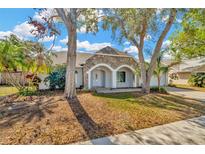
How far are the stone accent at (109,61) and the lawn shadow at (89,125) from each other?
10.5 m

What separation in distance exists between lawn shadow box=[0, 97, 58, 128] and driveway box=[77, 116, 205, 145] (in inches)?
104

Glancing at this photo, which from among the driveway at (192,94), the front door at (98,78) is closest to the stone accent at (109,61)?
the front door at (98,78)

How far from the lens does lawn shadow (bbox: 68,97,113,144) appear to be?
681 centimetres

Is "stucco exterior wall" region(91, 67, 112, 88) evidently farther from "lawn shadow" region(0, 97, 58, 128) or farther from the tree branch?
"lawn shadow" region(0, 97, 58, 128)

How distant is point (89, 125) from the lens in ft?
24.5

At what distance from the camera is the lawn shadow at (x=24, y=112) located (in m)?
7.64

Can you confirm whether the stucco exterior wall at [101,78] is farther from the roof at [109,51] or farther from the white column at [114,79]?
the roof at [109,51]

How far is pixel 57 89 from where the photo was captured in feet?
50.3

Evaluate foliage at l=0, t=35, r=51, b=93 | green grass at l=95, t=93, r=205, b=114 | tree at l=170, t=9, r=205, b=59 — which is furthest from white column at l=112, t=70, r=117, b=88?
foliage at l=0, t=35, r=51, b=93

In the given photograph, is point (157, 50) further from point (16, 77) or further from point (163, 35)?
point (16, 77)

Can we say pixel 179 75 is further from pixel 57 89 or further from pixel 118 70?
pixel 57 89

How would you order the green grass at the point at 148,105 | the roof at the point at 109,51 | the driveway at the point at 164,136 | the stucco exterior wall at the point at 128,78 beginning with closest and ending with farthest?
1. the driveway at the point at 164,136
2. the green grass at the point at 148,105
3. the roof at the point at 109,51
4. the stucco exterior wall at the point at 128,78
